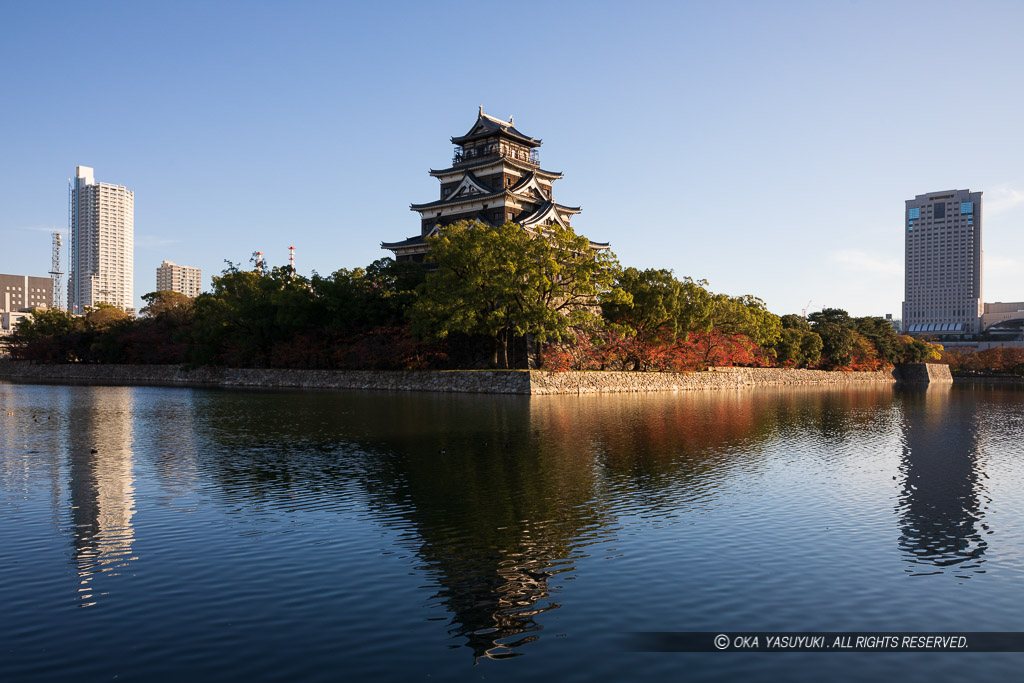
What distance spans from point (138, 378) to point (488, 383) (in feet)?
145

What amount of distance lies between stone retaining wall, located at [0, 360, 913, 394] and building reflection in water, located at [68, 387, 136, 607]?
24.4 metres

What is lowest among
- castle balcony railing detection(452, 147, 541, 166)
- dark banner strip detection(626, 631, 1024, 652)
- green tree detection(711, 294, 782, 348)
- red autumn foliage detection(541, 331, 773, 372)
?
dark banner strip detection(626, 631, 1024, 652)

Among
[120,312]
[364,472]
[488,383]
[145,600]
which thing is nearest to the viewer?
[145,600]

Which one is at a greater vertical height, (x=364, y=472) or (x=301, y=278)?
(x=301, y=278)

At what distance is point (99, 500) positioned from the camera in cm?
1306

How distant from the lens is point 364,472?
16062mm

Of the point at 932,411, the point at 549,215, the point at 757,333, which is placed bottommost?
the point at 932,411

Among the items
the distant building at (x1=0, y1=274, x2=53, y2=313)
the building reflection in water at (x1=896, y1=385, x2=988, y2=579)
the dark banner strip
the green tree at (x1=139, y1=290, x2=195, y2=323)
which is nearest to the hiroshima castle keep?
the green tree at (x1=139, y1=290, x2=195, y2=323)

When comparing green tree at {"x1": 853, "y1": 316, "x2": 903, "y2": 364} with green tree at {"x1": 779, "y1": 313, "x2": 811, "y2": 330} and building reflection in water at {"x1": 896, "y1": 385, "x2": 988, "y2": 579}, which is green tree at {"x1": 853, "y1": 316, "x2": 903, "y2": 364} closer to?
green tree at {"x1": 779, "y1": 313, "x2": 811, "y2": 330}

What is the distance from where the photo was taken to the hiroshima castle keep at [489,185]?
60344 mm

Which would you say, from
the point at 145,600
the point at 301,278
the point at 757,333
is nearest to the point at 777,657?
the point at 145,600

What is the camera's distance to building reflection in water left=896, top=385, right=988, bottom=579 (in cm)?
1014

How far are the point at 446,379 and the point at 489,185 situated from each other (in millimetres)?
22398

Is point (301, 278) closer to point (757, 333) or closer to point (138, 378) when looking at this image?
point (138, 378)
